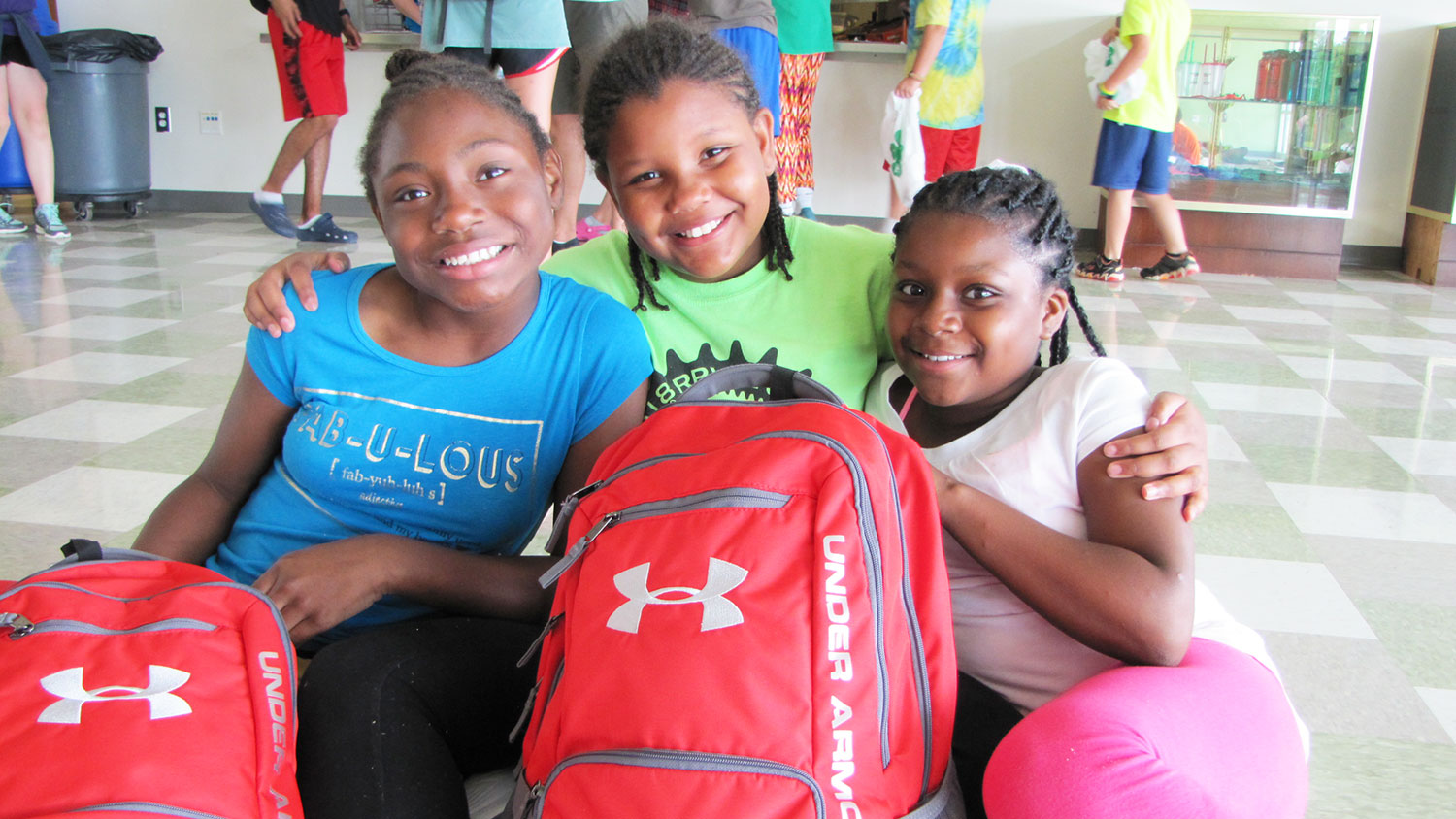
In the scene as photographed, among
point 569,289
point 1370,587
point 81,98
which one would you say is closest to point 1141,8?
point 1370,587

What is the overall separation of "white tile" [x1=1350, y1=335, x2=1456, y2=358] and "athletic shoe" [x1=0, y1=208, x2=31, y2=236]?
610 centimetres

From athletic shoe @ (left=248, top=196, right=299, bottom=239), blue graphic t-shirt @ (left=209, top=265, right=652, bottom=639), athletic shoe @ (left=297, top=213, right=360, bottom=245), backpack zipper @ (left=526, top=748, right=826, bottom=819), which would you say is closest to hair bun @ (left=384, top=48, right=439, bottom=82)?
blue graphic t-shirt @ (left=209, top=265, right=652, bottom=639)

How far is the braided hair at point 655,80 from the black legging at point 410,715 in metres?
0.51

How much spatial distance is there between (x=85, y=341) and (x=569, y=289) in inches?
107

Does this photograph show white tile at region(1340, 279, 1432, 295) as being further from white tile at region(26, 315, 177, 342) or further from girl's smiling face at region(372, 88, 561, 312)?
white tile at region(26, 315, 177, 342)

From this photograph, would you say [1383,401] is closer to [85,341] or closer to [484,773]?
[484,773]

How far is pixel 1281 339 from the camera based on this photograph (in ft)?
12.4

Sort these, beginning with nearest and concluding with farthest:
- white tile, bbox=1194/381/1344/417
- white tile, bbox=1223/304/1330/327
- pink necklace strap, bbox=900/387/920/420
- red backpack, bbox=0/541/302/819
Answer: red backpack, bbox=0/541/302/819 → pink necklace strap, bbox=900/387/920/420 → white tile, bbox=1194/381/1344/417 → white tile, bbox=1223/304/1330/327

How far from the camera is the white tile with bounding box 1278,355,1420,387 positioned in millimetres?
3262

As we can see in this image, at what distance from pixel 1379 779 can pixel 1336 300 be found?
3852 millimetres

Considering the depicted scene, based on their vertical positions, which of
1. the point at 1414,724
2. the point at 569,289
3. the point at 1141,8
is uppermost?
the point at 1141,8

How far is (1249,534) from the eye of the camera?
2.10 meters

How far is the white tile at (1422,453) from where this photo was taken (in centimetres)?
249

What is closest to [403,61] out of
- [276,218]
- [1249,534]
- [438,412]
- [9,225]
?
[438,412]
